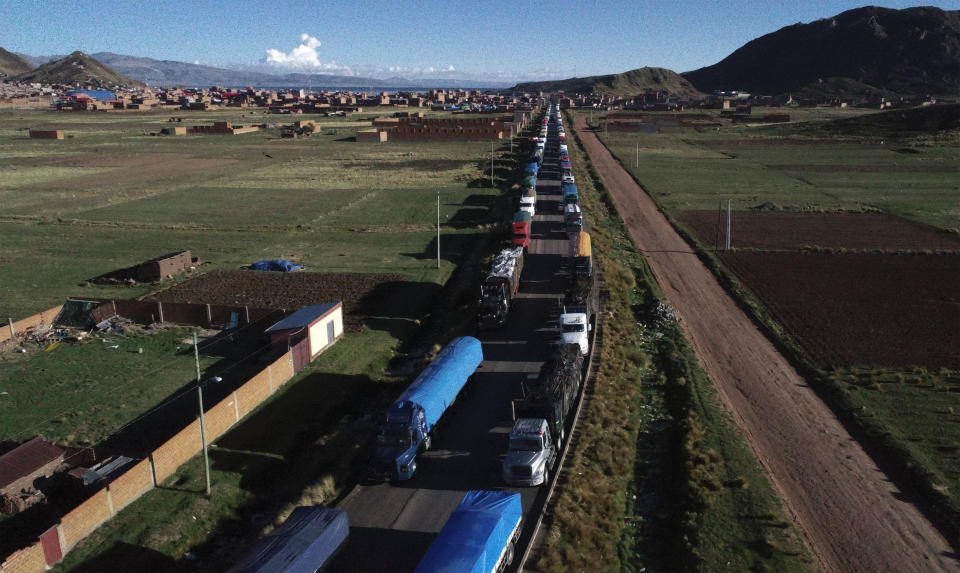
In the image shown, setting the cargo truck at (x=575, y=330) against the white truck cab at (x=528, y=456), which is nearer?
the white truck cab at (x=528, y=456)

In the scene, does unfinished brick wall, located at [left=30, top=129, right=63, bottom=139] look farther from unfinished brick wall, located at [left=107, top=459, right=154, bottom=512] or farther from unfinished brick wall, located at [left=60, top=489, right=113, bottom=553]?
unfinished brick wall, located at [left=60, top=489, right=113, bottom=553]

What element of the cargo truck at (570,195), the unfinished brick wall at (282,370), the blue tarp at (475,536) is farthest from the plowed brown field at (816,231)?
the blue tarp at (475,536)

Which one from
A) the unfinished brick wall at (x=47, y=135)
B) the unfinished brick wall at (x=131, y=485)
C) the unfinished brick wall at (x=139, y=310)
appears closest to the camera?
the unfinished brick wall at (x=131, y=485)

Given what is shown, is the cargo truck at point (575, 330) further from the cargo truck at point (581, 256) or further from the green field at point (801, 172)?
the green field at point (801, 172)

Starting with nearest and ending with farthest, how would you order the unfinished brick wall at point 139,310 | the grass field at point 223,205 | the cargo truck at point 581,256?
1. the unfinished brick wall at point 139,310
2. the cargo truck at point 581,256
3. the grass field at point 223,205

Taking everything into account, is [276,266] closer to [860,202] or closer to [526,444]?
[526,444]

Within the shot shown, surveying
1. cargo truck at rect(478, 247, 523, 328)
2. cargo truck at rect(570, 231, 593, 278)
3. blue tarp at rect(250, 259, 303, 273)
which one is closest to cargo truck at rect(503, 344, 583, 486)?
cargo truck at rect(478, 247, 523, 328)

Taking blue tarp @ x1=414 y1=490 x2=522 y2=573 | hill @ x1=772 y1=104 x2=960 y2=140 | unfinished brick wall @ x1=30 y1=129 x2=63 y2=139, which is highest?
hill @ x1=772 y1=104 x2=960 y2=140
